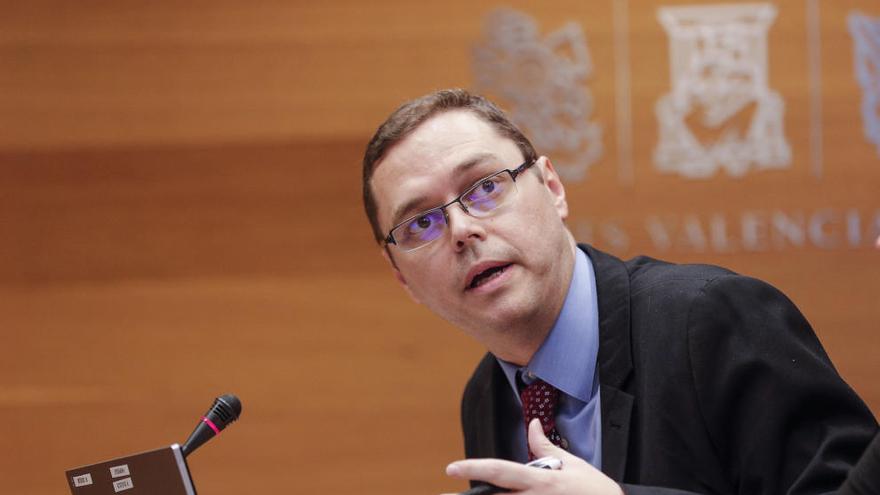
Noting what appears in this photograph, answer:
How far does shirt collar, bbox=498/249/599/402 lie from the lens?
1.71 metres

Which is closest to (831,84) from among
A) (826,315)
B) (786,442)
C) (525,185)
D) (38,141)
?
(826,315)

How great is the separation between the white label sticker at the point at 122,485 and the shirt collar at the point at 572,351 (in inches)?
26.9

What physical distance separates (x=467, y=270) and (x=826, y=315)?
1884mm

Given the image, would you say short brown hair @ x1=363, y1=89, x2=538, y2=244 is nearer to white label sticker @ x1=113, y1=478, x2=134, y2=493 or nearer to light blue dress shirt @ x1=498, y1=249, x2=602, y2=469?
light blue dress shirt @ x1=498, y1=249, x2=602, y2=469

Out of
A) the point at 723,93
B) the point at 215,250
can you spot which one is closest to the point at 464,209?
the point at 723,93

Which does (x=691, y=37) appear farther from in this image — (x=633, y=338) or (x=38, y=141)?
(x=38, y=141)

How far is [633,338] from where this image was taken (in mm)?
1667

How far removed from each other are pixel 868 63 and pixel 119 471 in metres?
2.55

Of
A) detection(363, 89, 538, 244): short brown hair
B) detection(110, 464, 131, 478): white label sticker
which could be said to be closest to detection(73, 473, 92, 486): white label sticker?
detection(110, 464, 131, 478): white label sticker

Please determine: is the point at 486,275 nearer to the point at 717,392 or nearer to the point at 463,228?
the point at 463,228

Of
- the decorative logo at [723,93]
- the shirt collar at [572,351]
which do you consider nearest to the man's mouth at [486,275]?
the shirt collar at [572,351]

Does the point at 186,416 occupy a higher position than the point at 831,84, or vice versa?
the point at 831,84

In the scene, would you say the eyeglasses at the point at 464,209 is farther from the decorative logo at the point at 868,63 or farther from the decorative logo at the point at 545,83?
the decorative logo at the point at 868,63

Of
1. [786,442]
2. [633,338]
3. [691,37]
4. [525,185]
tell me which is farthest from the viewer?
[691,37]
